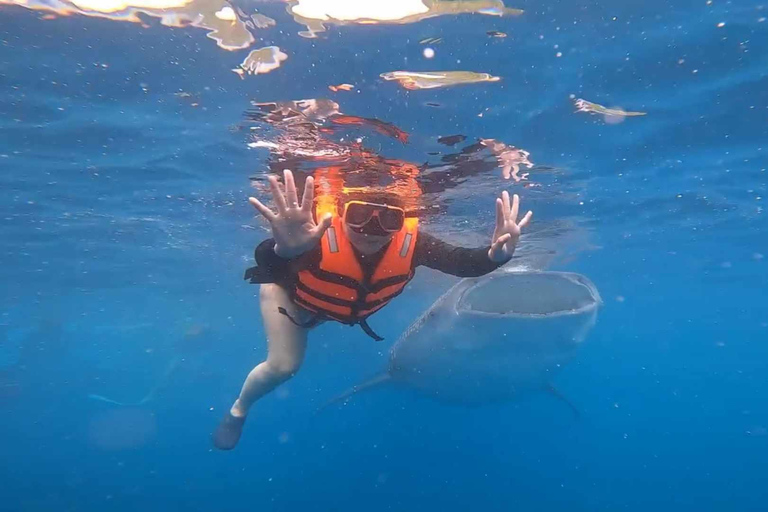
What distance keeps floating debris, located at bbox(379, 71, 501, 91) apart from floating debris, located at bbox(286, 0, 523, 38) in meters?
1.08

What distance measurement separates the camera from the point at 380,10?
19.1 ft

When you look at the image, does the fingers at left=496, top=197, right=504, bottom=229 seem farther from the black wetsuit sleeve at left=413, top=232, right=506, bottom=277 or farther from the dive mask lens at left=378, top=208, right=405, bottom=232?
the dive mask lens at left=378, top=208, right=405, bottom=232

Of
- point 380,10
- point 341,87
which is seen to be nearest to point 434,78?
point 341,87

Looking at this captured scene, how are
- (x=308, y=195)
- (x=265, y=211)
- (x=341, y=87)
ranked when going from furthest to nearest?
(x=341, y=87) → (x=308, y=195) → (x=265, y=211)

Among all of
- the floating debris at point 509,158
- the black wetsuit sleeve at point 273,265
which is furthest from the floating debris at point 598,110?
the black wetsuit sleeve at point 273,265

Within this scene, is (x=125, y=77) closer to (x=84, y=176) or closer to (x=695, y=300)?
(x=84, y=176)

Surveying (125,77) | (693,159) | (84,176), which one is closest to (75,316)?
(84,176)

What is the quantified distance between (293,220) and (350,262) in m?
1.69

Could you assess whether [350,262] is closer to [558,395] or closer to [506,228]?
[506,228]

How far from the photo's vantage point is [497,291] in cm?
914

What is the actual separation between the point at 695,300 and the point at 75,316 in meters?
49.1

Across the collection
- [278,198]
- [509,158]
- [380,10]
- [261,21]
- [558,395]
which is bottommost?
[558,395]

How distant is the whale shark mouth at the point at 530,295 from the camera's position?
818 centimetres

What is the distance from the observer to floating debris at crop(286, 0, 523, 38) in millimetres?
5703
